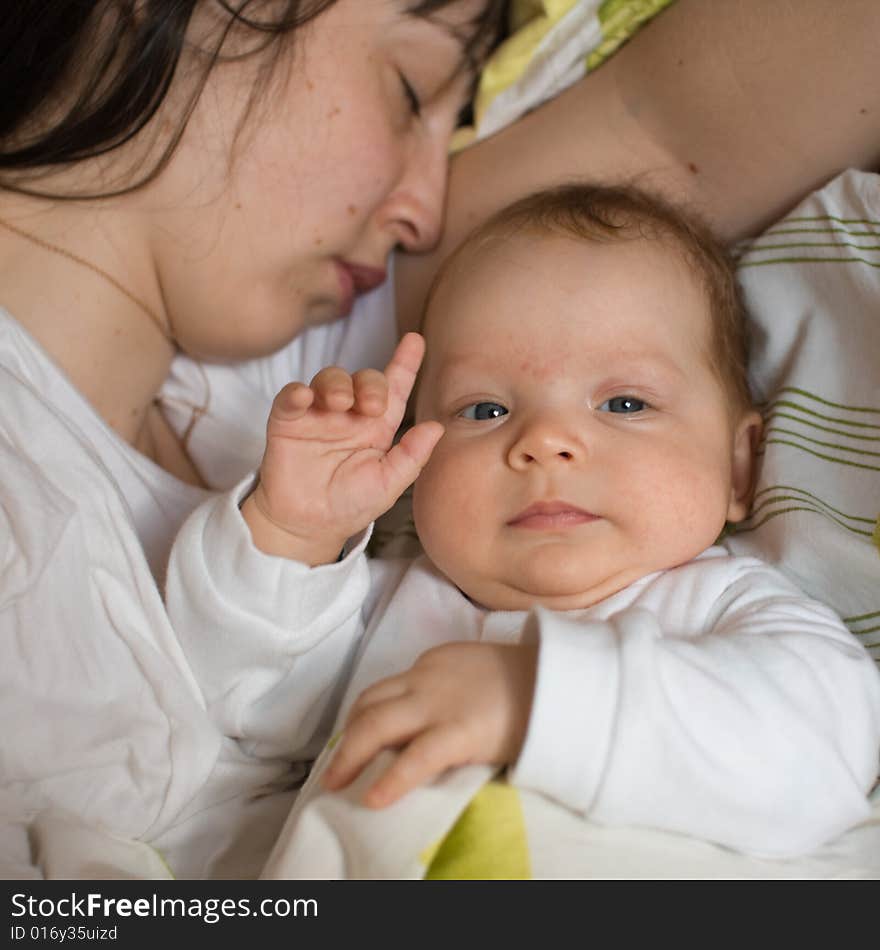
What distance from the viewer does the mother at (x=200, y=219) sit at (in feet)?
3.47

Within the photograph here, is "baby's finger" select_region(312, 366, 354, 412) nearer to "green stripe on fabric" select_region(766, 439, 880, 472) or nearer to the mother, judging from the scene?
the mother

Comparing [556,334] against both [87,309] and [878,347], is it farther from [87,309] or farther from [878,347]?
Result: [87,309]

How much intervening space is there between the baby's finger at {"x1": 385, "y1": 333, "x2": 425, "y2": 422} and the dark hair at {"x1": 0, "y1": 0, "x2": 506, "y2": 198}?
47 cm

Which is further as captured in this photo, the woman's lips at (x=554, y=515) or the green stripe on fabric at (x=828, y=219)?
the green stripe on fabric at (x=828, y=219)

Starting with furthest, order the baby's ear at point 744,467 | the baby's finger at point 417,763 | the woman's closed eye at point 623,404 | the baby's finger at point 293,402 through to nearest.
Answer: the baby's ear at point 744,467, the woman's closed eye at point 623,404, the baby's finger at point 293,402, the baby's finger at point 417,763

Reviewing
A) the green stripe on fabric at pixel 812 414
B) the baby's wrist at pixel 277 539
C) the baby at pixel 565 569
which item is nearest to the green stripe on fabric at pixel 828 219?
the baby at pixel 565 569

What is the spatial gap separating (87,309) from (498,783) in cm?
80

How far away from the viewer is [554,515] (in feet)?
3.38

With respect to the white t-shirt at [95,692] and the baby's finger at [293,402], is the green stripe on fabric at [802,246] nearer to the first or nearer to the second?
the baby's finger at [293,402]

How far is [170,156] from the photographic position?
1.29 metres

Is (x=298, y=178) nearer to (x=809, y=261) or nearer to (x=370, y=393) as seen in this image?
(x=370, y=393)

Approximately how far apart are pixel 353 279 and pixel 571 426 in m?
0.57

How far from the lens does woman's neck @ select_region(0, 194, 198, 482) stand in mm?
1260
